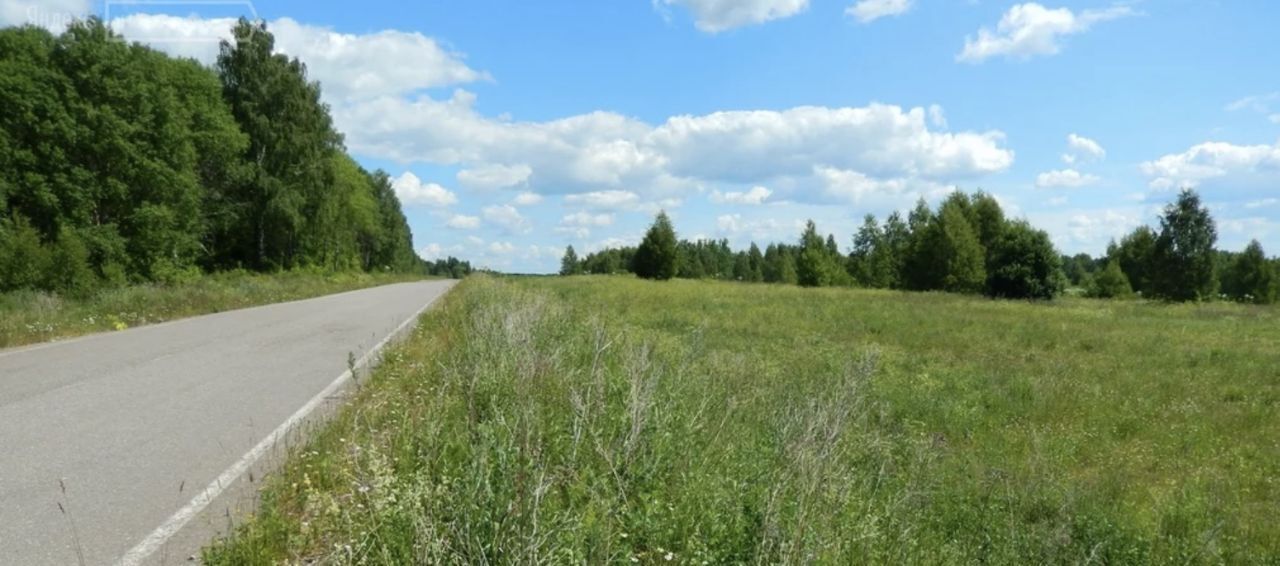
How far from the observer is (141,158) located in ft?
96.6

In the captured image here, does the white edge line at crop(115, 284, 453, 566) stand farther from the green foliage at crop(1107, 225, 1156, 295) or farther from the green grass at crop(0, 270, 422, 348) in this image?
the green foliage at crop(1107, 225, 1156, 295)

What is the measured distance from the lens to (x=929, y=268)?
57.1 m

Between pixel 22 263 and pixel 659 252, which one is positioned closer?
pixel 22 263

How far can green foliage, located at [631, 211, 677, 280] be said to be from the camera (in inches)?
2630

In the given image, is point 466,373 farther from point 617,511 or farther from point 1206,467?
point 1206,467

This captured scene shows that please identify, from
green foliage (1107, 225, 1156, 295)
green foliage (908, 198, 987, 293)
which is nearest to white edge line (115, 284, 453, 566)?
green foliage (908, 198, 987, 293)

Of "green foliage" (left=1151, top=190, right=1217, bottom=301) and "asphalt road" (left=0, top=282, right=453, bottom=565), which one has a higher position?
"green foliage" (left=1151, top=190, right=1217, bottom=301)

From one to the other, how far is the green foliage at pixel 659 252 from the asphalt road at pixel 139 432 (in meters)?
53.8

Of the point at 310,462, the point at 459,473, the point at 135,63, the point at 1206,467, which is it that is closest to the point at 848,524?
the point at 459,473

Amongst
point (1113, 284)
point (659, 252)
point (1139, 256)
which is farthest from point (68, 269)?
point (1113, 284)

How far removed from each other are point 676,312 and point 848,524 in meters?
19.1

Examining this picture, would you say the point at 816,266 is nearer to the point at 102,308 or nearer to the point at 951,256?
the point at 951,256

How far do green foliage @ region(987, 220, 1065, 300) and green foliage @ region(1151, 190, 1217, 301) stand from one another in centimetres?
705

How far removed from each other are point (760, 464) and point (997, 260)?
176ft
